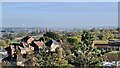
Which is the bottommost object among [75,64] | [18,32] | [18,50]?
[18,32]

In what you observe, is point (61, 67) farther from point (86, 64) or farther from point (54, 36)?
point (54, 36)

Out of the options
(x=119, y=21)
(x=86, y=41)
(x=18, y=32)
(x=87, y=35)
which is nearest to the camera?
(x=119, y=21)

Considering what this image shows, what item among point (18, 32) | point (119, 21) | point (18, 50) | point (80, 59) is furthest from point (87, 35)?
point (18, 32)

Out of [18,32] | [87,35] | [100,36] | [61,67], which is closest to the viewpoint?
[61,67]

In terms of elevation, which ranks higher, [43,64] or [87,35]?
[43,64]

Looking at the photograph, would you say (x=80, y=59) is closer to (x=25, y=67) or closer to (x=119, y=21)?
(x=25, y=67)

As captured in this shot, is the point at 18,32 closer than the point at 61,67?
No

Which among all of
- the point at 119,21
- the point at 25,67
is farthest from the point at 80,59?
the point at 119,21

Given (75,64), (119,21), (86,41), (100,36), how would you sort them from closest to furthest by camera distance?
(75,64)
(119,21)
(86,41)
(100,36)

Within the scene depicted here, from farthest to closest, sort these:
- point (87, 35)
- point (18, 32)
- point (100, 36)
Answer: point (18, 32) → point (100, 36) → point (87, 35)
